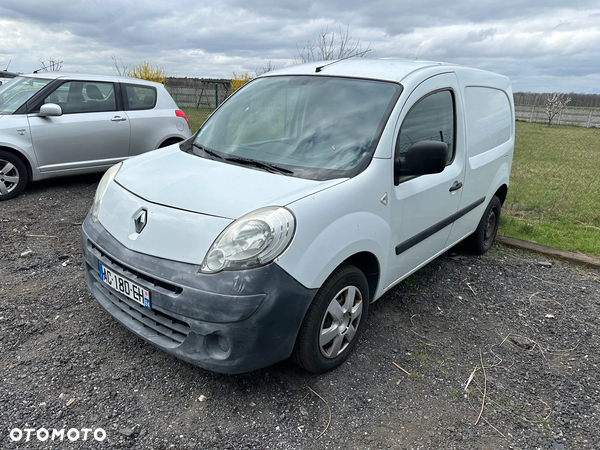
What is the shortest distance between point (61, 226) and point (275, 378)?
347 centimetres

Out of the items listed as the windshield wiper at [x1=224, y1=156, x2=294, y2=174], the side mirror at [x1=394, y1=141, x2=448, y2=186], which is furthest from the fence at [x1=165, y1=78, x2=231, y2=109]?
the side mirror at [x1=394, y1=141, x2=448, y2=186]

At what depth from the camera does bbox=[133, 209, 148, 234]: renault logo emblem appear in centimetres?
243

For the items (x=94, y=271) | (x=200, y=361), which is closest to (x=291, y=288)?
(x=200, y=361)

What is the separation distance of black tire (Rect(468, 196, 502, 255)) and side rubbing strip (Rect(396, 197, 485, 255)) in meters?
0.49

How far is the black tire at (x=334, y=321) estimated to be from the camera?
2396mm

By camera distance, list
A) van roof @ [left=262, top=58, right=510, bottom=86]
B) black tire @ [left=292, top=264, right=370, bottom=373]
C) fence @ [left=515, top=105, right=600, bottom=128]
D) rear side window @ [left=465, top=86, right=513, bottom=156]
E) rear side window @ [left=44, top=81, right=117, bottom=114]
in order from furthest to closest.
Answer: fence @ [left=515, top=105, right=600, bottom=128] < rear side window @ [left=44, top=81, right=117, bottom=114] < rear side window @ [left=465, top=86, right=513, bottom=156] < van roof @ [left=262, top=58, right=510, bottom=86] < black tire @ [left=292, top=264, right=370, bottom=373]

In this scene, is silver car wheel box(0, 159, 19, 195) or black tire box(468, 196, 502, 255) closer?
black tire box(468, 196, 502, 255)

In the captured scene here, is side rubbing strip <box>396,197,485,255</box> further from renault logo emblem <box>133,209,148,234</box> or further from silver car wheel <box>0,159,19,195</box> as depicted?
silver car wheel <box>0,159,19,195</box>

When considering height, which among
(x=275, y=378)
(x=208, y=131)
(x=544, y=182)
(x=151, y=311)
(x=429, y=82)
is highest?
(x=429, y=82)

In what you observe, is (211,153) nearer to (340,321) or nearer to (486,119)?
(340,321)

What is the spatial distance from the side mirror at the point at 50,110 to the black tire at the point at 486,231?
17.3 feet

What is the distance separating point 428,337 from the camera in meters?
3.22

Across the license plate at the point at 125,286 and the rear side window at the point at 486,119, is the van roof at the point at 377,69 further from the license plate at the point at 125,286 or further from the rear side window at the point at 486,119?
the license plate at the point at 125,286

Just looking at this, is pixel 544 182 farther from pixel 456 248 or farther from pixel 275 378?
pixel 275 378
